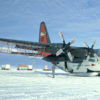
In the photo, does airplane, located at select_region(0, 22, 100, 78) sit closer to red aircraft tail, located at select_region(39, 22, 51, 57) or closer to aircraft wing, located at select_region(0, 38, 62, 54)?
aircraft wing, located at select_region(0, 38, 62, 54)

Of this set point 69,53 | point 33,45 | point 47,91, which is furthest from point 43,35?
point 47,91

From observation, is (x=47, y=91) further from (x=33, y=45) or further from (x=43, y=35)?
(x=43, y=35)

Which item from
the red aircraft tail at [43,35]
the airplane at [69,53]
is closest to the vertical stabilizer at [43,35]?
the red aircraft tail at [43,35]

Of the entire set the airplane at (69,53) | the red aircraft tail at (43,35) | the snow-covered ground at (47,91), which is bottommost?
the snow-covered ground at (47,91)

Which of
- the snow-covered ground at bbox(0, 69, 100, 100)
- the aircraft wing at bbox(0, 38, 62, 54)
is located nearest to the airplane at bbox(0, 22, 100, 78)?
the aircraft wing at bbox(0, 38, 62, 54)

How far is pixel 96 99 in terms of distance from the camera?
5363 mm

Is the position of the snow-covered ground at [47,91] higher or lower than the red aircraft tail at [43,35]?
lower

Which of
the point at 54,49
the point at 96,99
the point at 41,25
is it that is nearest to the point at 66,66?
the point at 54,49

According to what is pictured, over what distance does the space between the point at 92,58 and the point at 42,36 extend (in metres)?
13.6

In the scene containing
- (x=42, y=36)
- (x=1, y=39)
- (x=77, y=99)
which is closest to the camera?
(x=77, y=99)

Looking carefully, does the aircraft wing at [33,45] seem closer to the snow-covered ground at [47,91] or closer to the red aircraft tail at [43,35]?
the snow-covered ground at [47,91]

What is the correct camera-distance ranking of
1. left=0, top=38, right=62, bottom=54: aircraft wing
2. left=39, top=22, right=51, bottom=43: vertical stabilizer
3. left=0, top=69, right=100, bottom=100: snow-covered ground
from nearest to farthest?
1. left=0, top=69, right=100, bottom=100: snow-covered ground
2. left=0, top=38, right=62, bottom=54: aircraft wing
3. left=39, top=22, right=51, bottom=43: vertical stabilizer

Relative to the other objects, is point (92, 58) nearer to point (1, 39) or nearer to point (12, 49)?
point (12, 49)

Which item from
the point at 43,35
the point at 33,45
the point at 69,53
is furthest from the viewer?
the point at 43,35
